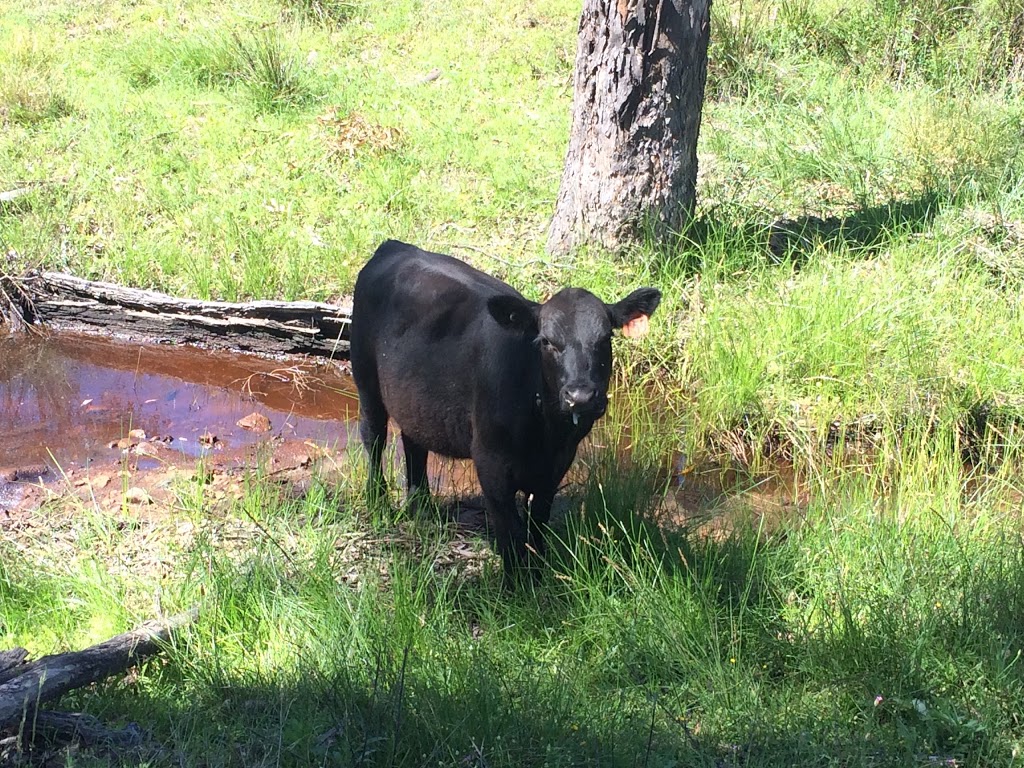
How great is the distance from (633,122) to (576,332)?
3823mm

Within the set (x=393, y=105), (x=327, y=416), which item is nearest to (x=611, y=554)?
(x=327, y=416)

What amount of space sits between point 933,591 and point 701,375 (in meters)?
2.77

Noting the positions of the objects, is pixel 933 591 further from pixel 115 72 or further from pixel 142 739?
pixel 115 72

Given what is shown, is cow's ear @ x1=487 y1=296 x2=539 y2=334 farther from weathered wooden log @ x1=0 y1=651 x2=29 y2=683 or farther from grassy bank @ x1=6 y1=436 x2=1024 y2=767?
weathered wooden log @ x1=0 y1=651 x2=29 y2=683

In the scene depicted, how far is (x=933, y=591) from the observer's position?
4211 mm

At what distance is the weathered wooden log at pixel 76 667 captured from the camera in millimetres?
3428

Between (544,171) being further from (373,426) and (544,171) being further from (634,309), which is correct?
(634,309)

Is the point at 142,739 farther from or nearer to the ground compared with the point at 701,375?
nearer to the ground

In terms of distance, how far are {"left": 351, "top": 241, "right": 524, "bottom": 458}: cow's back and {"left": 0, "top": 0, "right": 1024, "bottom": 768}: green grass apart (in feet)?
1.93

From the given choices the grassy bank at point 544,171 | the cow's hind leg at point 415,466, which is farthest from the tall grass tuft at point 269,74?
the cow's hind leg at point 415,466

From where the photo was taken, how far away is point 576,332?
14.5ft

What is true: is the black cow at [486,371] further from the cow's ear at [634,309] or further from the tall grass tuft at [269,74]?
the tall grass tuft at [269,74]

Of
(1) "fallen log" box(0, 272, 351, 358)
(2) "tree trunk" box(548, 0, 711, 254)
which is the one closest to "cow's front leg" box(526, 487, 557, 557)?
(1) "fallen log" box(0, 272, 351, 358)

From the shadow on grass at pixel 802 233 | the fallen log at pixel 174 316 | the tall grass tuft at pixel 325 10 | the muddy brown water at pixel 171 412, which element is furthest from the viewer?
the tall grass tuft at pixel 325 10
